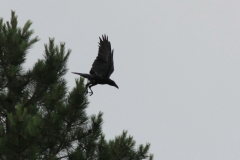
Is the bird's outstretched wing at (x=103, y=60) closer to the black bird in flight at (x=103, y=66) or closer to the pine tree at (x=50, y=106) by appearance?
the black bird in flight at (x=103, y=66)

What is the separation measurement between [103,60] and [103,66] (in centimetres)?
12

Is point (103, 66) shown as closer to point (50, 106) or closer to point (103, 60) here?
point (103, 60)

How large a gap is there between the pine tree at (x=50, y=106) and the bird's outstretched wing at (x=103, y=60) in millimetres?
585

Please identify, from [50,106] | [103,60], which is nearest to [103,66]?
[103,60]

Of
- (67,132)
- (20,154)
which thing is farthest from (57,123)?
(20,154)

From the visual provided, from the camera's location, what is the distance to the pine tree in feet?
27.8

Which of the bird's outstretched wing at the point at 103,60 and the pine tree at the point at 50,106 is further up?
the bird's outstretched wing at the point at 103,60

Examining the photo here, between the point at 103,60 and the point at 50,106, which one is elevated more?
the point at 103,60

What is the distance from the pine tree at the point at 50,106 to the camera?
8484mm

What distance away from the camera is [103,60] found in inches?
378

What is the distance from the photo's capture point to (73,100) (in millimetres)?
8398

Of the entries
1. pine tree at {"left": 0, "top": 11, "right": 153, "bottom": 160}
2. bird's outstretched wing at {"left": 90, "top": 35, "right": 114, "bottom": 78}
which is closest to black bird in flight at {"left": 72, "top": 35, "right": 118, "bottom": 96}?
bird's outstretched wing at {"left": 90, "top": 35, "right": 114, "bottom": 78}

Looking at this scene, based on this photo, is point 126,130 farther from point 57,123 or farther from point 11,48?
point 11,48

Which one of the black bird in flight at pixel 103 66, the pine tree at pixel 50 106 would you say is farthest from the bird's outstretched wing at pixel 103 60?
the pine tree at pixel 50 106
